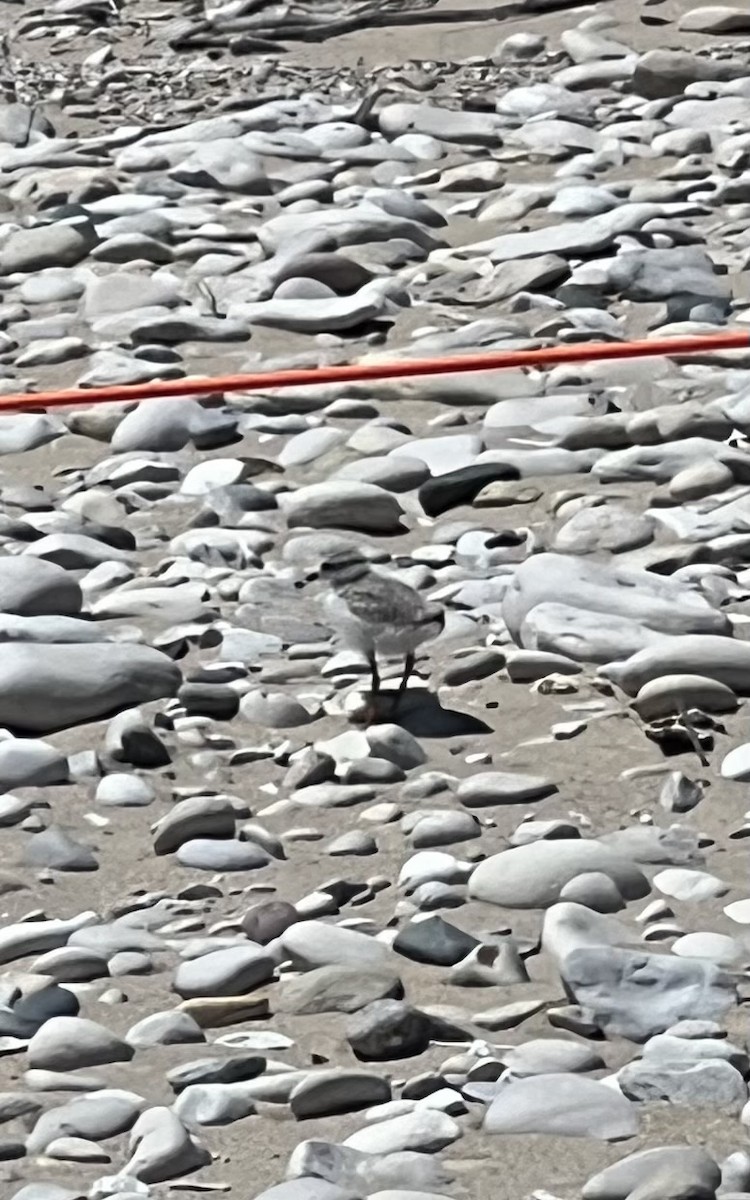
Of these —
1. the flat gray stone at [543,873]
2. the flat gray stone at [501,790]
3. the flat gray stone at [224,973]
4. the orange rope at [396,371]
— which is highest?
the orange rope at [396,371]

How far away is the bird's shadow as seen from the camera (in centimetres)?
334

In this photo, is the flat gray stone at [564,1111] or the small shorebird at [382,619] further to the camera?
the small shorebird at [382,619]

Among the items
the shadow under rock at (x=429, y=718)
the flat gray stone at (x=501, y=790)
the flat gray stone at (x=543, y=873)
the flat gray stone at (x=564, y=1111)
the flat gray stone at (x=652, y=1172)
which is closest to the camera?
the flat gray stone at (x=652, y=1172)

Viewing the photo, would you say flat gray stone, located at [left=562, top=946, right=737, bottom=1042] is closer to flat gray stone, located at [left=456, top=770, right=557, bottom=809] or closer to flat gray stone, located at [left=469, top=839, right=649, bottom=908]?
flat gray stone, located at [left=469, top=839, right=649, bottom=908]

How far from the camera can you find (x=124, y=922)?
113 inches

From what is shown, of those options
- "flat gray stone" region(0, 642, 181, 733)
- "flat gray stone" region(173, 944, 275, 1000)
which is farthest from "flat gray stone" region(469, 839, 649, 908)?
"flat gray stone" region(0, 642, 181, 733)

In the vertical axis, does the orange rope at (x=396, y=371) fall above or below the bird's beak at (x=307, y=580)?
above

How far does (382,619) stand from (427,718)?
17 cm

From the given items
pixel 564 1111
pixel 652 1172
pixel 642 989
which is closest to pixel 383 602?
pixel 642 989

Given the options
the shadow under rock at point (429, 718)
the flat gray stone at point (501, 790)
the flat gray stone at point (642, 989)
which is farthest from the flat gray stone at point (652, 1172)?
the shadow under rock at point (429, 718)

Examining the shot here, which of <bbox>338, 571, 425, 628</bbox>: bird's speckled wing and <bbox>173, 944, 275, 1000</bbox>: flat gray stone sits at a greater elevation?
<bbox>338, 571, 425, 628</bbox>: bird's speckled wing

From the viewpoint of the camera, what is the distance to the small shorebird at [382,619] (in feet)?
11.3

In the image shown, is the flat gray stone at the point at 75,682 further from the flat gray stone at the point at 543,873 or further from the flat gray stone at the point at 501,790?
the flat gray stone at the point at 543,873

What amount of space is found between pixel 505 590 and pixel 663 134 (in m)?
2.62
